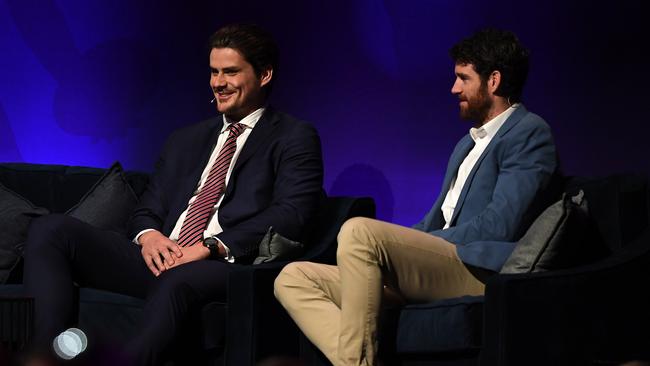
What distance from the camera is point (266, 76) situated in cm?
375

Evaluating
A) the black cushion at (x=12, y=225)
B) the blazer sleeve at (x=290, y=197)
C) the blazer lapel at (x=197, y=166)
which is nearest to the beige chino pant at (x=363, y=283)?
the blazer sleeve at (x=290, y=197)

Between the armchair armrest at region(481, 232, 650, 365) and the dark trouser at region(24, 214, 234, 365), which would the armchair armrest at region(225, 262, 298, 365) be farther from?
the armchair armrest at region(481, 232, 650, 365)

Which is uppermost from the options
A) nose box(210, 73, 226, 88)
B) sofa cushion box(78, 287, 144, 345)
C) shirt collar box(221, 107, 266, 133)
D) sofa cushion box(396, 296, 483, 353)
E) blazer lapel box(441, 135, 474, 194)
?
nose box(210, 73, 226, 88)

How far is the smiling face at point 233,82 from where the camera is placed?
3674 millimetres

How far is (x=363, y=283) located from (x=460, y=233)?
42 centimetres

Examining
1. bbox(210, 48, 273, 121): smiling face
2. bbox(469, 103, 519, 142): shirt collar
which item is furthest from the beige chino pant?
bbox(210, 48, 273, 121): smiling face

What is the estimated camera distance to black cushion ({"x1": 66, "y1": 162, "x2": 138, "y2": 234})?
12.9ft

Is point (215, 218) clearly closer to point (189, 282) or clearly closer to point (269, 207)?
point (269, 207)

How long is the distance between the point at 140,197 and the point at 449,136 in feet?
4.19

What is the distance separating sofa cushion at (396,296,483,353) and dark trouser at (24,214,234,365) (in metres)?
0.67

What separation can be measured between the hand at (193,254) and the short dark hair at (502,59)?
104cm

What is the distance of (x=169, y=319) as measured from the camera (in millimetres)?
3000

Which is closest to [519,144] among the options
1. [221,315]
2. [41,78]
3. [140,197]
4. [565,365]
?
[565,365]

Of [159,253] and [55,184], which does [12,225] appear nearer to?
[55,184]
